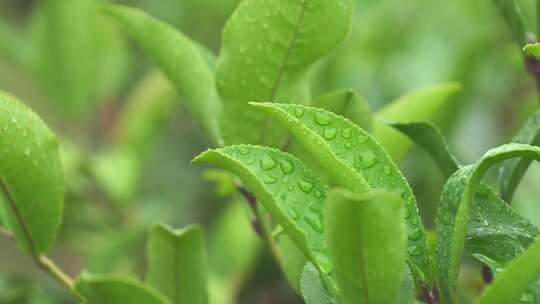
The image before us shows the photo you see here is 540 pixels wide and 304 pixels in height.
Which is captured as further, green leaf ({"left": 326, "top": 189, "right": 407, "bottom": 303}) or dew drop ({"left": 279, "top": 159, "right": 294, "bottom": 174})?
dew drop ({"left": 279, "top": 159, "right": 294, "bottom": 174})

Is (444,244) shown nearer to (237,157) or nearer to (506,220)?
(506,220)

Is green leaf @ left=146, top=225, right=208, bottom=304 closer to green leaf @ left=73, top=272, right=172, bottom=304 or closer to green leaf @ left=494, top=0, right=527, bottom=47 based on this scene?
green leaf @ left=73, top=272, right=172, bottom=304

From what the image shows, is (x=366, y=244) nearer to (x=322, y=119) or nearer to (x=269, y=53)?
(x=322, y=119)

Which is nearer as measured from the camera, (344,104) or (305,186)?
(305,186)

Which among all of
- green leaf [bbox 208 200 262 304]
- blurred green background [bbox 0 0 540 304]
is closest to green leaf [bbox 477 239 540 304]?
blurred green background [bbox 0 0 540 304]

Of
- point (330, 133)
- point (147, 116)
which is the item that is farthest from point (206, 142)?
point (330, 133)

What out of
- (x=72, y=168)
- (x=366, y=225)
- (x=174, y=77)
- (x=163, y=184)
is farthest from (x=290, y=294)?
(x=366, y=225)
